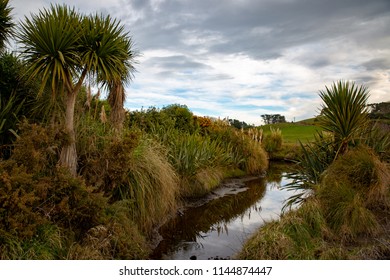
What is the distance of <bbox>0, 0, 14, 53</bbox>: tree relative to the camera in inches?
355

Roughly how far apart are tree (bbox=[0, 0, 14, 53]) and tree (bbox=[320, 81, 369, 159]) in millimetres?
8417

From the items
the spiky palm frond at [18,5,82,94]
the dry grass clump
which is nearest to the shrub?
the dry grass clump

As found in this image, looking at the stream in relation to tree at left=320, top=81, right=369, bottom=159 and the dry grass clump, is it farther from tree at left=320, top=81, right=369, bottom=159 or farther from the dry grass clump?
tree at left=320, top=81, right=369, bottom=159

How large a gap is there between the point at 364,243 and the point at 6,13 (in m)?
9.60

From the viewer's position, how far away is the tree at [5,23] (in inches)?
355

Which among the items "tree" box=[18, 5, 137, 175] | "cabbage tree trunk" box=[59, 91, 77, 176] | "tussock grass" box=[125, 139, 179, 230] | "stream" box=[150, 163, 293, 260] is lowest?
"stream" box=[150, 163, 293, 260]

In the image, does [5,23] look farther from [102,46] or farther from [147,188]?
[147,188]

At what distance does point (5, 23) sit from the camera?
9172mm

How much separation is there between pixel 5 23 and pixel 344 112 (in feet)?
29.3

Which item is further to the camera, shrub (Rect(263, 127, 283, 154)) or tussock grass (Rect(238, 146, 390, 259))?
shrub (Rect(263, 127, 283, 154))

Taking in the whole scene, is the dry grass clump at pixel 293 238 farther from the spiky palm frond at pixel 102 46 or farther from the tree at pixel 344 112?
the spiky palm frond at pixel 102 46

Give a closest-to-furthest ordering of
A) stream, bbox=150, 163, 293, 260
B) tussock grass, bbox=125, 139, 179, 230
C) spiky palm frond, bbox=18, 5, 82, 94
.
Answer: spiky palm frond, bbox=18, 5, 82, 94, stream, bbox=150, 163, 293, 260, tussock grass, bbox=125, 139, 179, 230

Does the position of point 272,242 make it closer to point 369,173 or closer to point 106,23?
point 369,173

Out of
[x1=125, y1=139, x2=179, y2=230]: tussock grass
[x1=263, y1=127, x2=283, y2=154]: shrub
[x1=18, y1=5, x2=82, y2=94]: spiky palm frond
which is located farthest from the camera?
[x1=263, y1=127, x2=283, y2=154]: shrub
